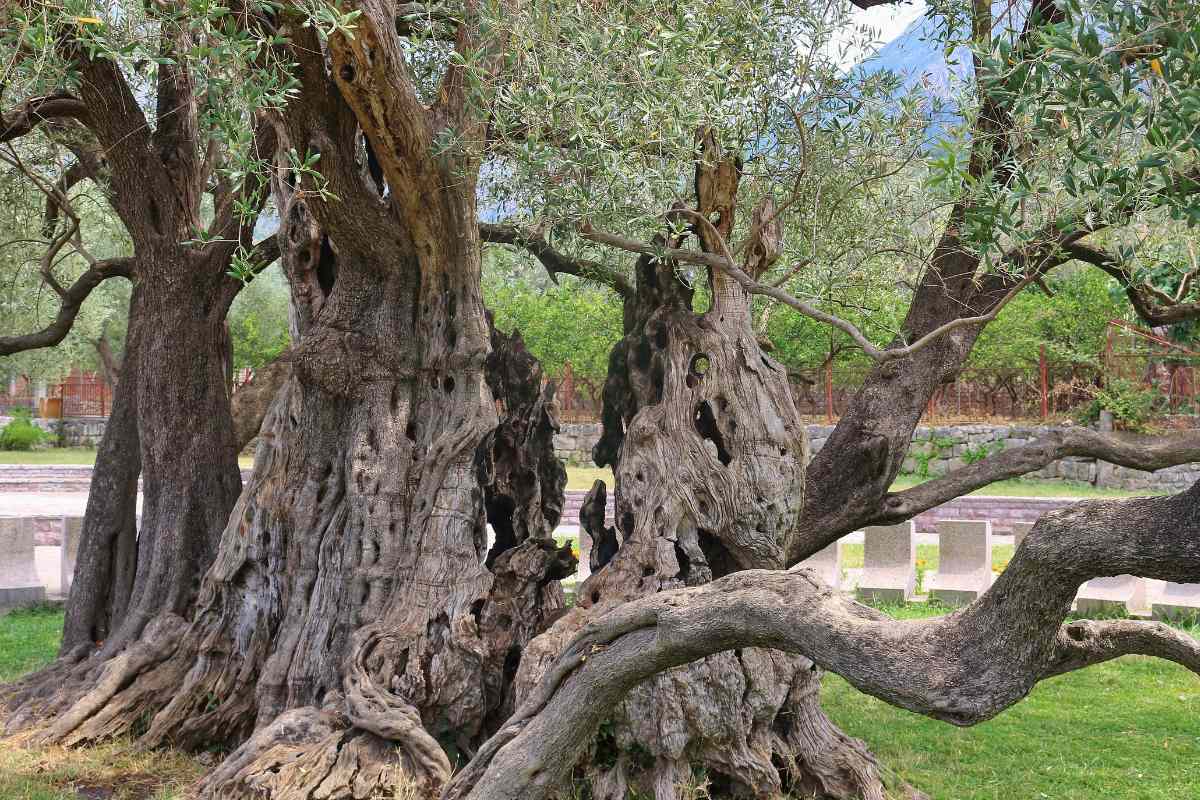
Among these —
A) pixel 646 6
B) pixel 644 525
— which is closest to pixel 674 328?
pixel 644 525

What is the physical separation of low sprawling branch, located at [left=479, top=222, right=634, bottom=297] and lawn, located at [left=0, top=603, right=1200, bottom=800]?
3.87 meters

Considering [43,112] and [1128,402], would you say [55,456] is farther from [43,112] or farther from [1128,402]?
[1128,402]

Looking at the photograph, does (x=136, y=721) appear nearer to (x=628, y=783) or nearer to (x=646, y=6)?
(x=628, y=783)

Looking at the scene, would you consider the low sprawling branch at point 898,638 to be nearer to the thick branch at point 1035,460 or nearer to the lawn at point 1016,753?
the lawn at point 1016,753

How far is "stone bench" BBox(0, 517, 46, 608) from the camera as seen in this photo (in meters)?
13.0

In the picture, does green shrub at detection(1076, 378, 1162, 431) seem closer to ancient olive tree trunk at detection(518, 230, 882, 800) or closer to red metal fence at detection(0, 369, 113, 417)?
ancient olive tree trunk at detection(518, 230, 882, 800)

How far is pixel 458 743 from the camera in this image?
6.76 m

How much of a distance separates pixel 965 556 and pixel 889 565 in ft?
2.93

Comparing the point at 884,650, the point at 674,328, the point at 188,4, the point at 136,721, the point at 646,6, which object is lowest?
the point at 136,721

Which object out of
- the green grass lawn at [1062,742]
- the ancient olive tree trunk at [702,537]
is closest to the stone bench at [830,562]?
the green grass lawn at [1062,742]

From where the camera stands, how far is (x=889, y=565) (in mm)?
13297

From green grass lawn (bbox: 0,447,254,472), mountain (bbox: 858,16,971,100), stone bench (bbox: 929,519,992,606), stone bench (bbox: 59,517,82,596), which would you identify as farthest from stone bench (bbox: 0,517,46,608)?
green grass lawn (bbox: 0,447,254,472)

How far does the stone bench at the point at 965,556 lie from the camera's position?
42.6 ft

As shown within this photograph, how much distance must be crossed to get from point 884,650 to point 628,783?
2.46 metres
